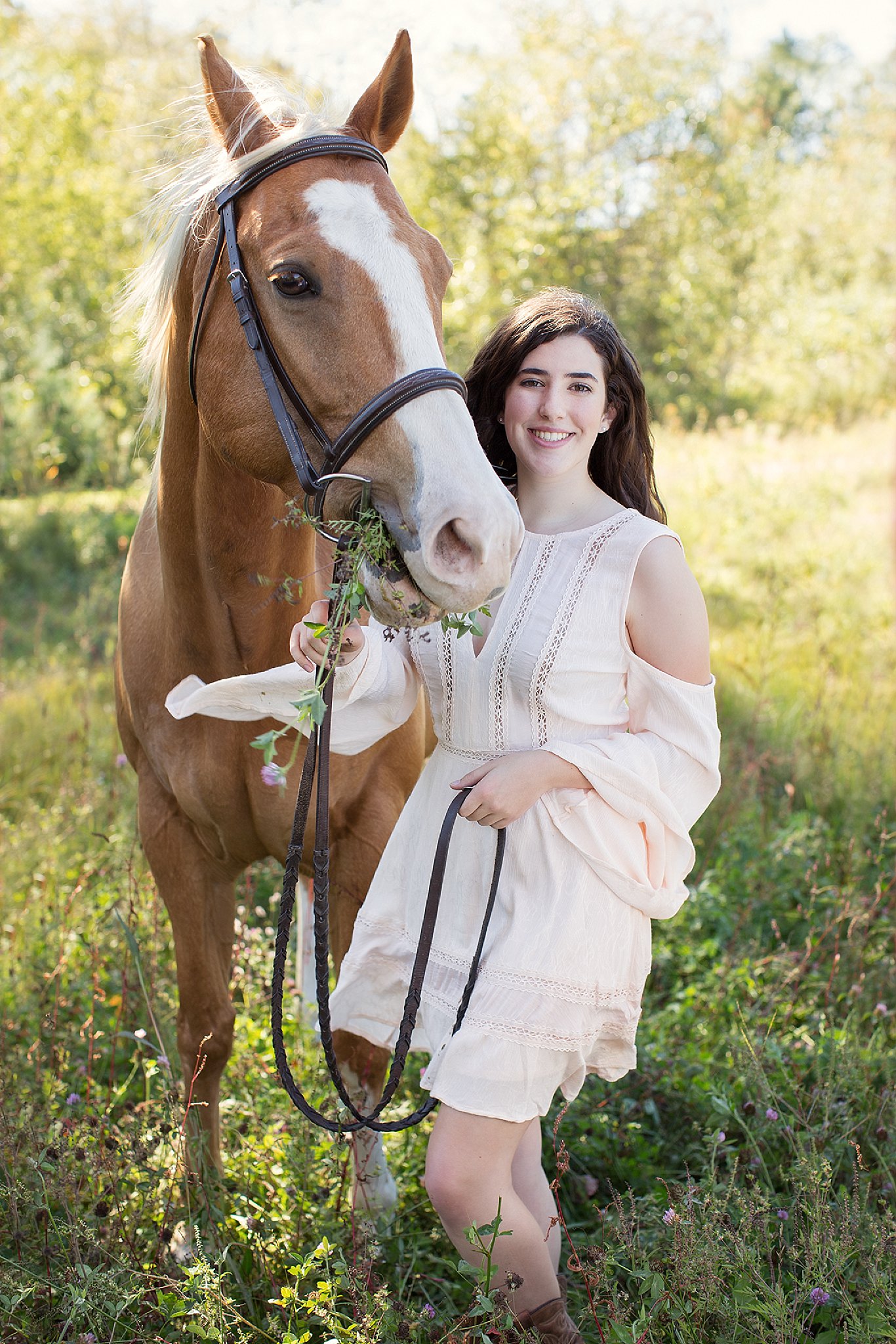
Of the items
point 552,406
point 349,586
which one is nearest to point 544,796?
point 349,586

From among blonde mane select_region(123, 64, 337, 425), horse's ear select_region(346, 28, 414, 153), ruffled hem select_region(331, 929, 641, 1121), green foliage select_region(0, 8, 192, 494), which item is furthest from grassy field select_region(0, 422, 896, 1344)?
green foliage select_region(0, 8, 192, 494)

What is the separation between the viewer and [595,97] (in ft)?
40.1

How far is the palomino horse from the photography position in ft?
5.00

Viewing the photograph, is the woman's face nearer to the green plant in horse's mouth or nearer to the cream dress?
the cream dress

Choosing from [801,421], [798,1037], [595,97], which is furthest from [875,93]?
[798,1037]

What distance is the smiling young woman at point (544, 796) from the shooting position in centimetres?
174

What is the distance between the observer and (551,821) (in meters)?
1.80

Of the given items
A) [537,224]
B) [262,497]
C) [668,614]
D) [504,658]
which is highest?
[537,224]

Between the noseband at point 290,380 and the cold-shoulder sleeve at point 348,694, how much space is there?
0.39 m

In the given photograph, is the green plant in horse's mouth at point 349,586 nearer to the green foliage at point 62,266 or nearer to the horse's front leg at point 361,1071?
the horse's front leg at point 361,1071

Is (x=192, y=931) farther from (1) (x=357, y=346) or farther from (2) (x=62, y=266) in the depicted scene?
(2) (x=62, y=266)

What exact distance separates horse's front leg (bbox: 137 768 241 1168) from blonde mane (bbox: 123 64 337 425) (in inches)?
39.4

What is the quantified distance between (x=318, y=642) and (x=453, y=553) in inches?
15.1

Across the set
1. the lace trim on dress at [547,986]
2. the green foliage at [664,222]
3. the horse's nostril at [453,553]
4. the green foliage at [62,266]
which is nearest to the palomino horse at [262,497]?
the horse's nostril at [453,553]
